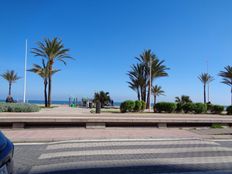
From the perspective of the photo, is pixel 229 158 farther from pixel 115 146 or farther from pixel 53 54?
pixel 53 54

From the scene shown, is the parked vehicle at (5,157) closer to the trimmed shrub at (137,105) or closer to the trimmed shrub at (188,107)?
the trimmed shrub at (137,105)

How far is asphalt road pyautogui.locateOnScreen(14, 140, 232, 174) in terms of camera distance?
6.84 metres

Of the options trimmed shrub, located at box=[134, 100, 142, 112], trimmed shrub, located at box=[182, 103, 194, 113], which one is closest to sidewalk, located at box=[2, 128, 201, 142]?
trimmed shrub, located at box=[134, 100, 142, 112]

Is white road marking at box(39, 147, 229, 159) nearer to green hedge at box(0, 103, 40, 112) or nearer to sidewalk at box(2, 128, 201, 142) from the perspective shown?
sidewalk at box(2, 128, 201, 142)

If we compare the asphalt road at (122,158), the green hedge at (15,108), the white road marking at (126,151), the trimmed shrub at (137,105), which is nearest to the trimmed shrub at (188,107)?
the trimmed shrub at (137,105)

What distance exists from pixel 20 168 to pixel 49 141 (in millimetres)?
4323

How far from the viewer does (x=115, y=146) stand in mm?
10008

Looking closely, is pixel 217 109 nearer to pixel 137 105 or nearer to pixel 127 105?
pixel 137 105

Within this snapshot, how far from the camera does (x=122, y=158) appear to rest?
8.09 metres

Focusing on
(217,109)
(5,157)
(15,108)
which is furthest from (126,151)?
(217,109)

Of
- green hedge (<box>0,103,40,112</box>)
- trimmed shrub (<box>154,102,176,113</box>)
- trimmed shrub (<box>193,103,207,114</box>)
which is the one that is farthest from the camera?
trimmed shrub (<box>193,103,207,114</box>)

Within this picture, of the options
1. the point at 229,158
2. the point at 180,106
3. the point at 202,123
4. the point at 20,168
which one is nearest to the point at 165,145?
the point at 229,158

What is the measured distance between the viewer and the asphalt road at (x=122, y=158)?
684cm

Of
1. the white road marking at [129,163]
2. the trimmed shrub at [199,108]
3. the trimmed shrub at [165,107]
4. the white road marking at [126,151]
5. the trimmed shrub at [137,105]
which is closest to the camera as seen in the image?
the white road marking at [129,163]
